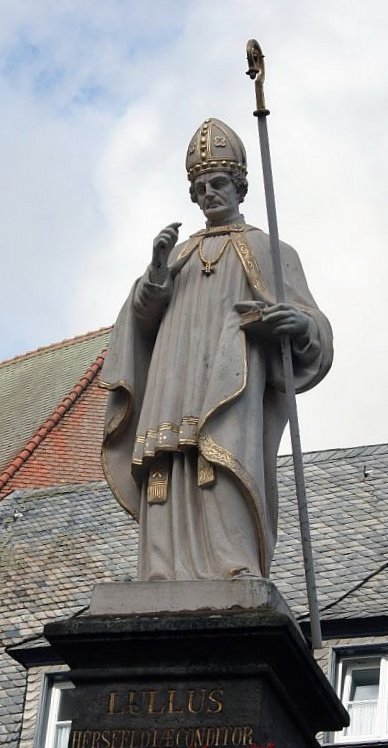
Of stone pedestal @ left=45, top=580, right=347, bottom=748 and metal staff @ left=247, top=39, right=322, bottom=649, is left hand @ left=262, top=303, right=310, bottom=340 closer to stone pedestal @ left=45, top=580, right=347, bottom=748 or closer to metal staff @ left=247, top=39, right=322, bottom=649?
metal staff @ left=247, top=39, right=322, bottom=649

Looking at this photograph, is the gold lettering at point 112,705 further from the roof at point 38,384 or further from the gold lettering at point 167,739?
the roof at point 38,384

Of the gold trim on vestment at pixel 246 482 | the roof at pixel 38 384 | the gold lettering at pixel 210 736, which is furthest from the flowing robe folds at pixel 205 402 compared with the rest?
the roof at pixel 38 384

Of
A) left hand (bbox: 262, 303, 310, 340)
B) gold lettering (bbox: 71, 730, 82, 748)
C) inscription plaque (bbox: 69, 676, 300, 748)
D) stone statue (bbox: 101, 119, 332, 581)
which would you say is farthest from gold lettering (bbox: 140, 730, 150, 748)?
left hand (bbox: 262, 303, 310, 340)

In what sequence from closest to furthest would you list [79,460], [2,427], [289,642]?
[289,642], [79,460], [2,427]

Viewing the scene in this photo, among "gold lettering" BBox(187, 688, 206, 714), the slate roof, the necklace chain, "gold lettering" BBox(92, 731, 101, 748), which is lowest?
"gold lettering" BBox(92, 731, 101, 748)

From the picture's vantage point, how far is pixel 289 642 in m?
12.9

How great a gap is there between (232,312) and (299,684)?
2290 millimetres

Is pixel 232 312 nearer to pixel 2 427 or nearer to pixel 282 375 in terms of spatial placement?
pixel 282 375

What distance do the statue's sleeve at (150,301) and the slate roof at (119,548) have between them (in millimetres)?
8582

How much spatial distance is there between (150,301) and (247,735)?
3002mm

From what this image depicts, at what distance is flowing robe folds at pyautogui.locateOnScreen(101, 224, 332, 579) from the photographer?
13.6 metres

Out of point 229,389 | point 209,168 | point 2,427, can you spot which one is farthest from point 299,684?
point 2,427

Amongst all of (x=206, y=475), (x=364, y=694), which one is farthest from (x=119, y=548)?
(x=206, y=475)

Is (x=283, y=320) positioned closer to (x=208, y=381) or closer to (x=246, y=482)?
(x=208, y=381)
